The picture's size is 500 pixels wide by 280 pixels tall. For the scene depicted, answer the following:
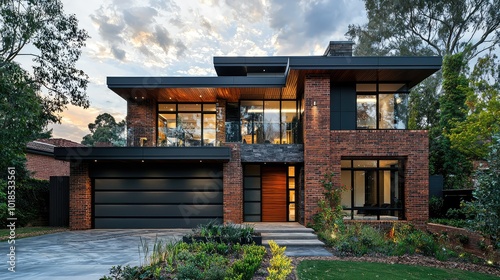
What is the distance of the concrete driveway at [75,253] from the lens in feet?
23.2

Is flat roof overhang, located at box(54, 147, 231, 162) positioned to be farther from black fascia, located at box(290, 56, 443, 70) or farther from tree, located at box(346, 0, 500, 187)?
tree, located at box(346, 0, 500, 187)

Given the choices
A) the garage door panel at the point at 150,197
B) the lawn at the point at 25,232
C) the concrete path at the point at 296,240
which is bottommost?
the lawn at the point at 25,232

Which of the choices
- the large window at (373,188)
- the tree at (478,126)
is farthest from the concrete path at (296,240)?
the tree at (478,126)

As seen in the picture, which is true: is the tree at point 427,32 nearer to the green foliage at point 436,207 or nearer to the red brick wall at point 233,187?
the green foliage at point 436,207

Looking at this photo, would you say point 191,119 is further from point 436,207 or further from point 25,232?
point 436,207

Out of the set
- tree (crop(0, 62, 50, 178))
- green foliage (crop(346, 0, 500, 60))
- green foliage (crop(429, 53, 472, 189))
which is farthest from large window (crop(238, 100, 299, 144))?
green foliage (crop(346, 0, 500, 60))

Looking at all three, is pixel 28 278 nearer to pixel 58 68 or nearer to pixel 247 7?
pixel 58 68

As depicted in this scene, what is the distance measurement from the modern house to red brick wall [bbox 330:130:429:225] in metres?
0.04

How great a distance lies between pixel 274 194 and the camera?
49.6 feet

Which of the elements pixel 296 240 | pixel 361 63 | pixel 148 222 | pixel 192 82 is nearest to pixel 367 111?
pixel 361 63

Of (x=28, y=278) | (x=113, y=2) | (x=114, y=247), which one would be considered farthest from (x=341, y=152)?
(x=113, y=2)

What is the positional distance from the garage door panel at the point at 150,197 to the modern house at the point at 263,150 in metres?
0.04

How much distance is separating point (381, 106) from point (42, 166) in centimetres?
1946

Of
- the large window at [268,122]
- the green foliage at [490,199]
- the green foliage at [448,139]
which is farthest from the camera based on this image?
the green foliage at [448,139]
